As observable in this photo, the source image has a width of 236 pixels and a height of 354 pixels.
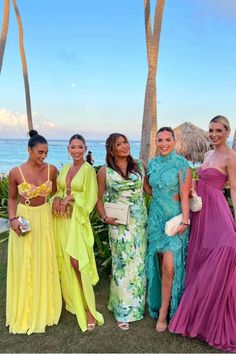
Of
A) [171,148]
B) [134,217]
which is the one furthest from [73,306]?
[171,148]

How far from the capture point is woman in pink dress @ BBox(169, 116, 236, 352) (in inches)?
127

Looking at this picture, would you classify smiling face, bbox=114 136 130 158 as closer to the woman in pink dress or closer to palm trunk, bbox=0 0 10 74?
the woman in pink dress

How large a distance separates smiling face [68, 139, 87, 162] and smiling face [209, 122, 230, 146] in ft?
4.64

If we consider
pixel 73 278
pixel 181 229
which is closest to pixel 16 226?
pixel 73 278

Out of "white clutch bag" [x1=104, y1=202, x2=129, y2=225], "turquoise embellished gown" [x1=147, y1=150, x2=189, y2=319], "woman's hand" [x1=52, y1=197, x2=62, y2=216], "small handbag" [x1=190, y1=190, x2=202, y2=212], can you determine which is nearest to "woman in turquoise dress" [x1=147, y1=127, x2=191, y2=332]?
"turquoise embellished gown" [x1=147, y1=150, x2=189, y2=319]

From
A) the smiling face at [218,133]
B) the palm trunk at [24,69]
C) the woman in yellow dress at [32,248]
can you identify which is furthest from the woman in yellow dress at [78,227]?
the palm trunk at [24,69]

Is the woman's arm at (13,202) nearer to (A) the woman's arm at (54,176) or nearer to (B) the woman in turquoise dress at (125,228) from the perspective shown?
(A) the woman's arm at (54,176)

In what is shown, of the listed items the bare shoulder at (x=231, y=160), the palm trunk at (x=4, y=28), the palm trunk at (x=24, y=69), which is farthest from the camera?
the palm trunk at (x=24, y=69)

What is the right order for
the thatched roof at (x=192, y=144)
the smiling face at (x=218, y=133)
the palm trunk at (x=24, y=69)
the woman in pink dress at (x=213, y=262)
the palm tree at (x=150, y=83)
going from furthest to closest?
1. the thatched roof at (x=192, y=144)
2. the palm trunk at (x=24, y=69)
3. the palm tree at (x=150, y=83)
4. the smiling face at (x=218, y=133)
5. the woman in pink dress at (x=213, y=262)

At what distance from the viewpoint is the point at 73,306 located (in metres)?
3.95

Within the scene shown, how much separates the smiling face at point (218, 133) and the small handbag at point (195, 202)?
0.62 meters

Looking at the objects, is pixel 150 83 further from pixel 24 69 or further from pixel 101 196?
pixel 24 69

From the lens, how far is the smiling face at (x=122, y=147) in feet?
11.5

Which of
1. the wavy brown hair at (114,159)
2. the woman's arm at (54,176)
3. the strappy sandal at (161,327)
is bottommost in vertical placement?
the strappy sandal at (161,327)
